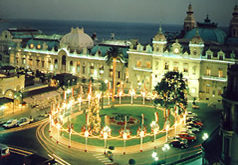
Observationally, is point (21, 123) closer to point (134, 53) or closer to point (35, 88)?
point (35, 88)

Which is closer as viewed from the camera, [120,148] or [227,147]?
[227,147]

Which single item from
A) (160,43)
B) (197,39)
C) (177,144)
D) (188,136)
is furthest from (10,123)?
(197,39)

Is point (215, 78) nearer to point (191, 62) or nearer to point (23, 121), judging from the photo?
point (191, 62)

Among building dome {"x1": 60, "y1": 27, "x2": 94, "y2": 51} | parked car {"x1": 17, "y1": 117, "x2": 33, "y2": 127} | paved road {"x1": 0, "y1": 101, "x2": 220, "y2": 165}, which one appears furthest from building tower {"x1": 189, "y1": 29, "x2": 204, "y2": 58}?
parked car {"x1": 17, "y1": 117, "x2": 33, "y2": 127}

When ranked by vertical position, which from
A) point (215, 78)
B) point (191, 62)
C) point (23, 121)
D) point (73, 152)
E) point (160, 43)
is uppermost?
point (160, 43)


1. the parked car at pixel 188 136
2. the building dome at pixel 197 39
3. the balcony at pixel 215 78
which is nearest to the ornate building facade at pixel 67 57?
the building dome at pixel 197 39

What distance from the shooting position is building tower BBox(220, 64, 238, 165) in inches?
1152

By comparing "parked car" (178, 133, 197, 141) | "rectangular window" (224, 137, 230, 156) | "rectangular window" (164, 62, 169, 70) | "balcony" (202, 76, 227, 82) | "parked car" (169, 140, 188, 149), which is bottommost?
"parked car" (169, 140, 188, 149)

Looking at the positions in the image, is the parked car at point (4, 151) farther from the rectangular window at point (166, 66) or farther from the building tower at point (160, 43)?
the building tower at point (160, 43)

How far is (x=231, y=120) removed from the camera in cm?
2956

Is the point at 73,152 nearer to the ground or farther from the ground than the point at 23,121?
nearer to the ground

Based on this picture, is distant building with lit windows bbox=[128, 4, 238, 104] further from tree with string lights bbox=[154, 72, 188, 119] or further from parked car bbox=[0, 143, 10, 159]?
parked car bbox=[0, 143, 10, 159]

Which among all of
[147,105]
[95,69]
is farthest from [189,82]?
[95,69]

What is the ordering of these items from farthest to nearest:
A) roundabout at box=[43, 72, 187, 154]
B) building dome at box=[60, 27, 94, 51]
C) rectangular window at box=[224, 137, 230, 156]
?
1. building dome at box=[60, 27, 94, 51]
2. roundabout at box=[43, 72, 187, 154]
3. rectangular window at box=[224, 137, 230, 156]
